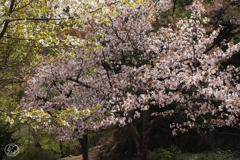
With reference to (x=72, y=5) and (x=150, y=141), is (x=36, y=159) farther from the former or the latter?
(x=72, y=5)

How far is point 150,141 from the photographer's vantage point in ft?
51.5

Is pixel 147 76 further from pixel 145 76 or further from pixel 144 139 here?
pixel 144 139

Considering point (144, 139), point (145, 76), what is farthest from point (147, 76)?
point (144, 139)

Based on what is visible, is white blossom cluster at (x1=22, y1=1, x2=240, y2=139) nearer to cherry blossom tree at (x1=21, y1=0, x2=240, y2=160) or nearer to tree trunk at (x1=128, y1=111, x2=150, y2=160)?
cherry blossom tree at (x1=21, y1=0, x2=240, y2=160)

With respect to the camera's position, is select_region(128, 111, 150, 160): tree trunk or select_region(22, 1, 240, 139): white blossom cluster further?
select_region(128, 111, 150, 160): tree trunk

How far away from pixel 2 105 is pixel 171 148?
14299 millimetres

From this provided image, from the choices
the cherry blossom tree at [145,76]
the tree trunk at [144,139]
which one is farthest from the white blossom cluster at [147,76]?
the tree trunk at [144,139]

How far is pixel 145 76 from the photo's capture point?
31.2ft

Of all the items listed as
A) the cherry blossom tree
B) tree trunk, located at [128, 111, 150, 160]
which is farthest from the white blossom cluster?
tree trunk, located at [128, 111, 150, 160]

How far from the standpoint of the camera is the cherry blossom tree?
9.32 metres

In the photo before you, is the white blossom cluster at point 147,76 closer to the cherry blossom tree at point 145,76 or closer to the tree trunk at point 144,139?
the cherry blossom tree at point 145,76

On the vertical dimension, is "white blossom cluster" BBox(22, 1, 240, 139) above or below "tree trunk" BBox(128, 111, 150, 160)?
above

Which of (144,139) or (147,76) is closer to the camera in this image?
(147,76)

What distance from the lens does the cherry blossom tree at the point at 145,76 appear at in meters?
9.32
